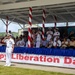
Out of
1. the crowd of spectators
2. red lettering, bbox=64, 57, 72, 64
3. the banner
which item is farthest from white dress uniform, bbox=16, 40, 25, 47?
red lettering, bbox=64, 57, 72, 64

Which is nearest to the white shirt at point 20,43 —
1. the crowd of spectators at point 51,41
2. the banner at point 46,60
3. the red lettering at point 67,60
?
the crowd of spectators at point 51,41

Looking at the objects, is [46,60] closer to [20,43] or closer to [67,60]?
[67,60]

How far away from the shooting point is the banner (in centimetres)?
1377

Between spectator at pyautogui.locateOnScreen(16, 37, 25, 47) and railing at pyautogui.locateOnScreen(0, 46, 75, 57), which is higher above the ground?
spectator at pyautogui.locateOnScreen(16, 37, 25, 47)

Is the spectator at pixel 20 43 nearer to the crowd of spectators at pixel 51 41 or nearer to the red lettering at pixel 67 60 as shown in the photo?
the crowd of spectators at pixel 51 41

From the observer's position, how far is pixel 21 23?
32031 mm

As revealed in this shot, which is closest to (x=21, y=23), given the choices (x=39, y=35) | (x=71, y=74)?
(x=39, y=35)

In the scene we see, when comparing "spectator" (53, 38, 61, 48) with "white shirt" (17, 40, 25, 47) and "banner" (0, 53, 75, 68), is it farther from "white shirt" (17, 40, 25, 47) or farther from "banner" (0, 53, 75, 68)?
"white shirt" (17, 40, 25, 47)

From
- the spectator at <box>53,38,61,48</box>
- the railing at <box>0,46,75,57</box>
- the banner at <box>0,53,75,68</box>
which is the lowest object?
the banner at <box>0,53,75,68</box>

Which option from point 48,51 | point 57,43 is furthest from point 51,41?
point 48,51

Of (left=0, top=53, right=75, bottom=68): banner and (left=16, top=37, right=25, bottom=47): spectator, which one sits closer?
(left=0, top=53, right=75, bottom=68): banner

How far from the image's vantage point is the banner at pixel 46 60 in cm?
1377

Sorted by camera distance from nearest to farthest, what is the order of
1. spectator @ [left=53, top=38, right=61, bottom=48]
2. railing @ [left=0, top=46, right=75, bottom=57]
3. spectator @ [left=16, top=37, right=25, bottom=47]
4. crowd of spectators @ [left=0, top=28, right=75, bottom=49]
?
railing @ [left=0, top=46, right=75, bottom=57] < crowd of spectators @ [left=0, top=28, right=75, bottom=49] < spectator @ [left=53, top=38, right=61, bottom=48] < spectator @ [left=16, top=37, right=25, bottom=47]

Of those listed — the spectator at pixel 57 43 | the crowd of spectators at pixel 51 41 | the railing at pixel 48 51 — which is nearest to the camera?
the railing at pixel 48 51
